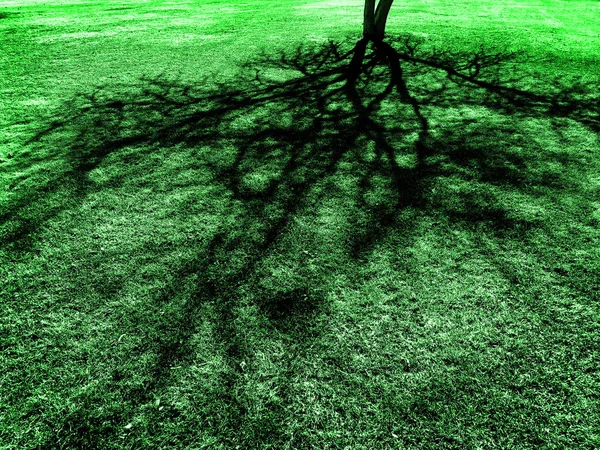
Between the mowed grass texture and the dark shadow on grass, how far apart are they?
0.13 ft

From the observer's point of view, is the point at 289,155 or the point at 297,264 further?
the point at 289,155

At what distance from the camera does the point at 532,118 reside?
24.2ft

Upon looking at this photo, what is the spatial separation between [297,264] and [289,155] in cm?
253

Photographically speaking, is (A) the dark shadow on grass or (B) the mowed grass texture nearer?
(B) the mowed grass texture

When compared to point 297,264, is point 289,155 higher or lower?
higher

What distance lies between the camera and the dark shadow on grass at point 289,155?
3.72 meters

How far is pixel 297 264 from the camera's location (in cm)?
422

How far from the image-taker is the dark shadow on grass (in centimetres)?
372

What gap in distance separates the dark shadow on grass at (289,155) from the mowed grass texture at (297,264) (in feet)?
0.13

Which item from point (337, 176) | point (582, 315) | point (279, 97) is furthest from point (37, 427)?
point (279, 97)

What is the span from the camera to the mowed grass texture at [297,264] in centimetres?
294

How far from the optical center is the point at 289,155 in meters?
6.14

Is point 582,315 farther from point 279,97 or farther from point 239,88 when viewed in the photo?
point 239,88

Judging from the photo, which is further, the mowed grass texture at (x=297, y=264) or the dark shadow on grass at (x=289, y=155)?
the dark shadow on grass at (x=289, y=155)
